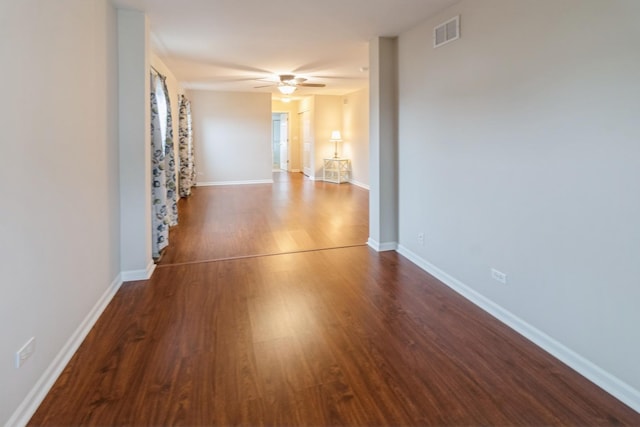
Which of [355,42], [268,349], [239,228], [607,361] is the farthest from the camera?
[239,228]

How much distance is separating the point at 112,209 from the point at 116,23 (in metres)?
1.61

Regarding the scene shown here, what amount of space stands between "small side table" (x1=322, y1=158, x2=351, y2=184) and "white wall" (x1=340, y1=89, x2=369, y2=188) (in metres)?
0.20

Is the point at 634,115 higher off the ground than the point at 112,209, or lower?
higher

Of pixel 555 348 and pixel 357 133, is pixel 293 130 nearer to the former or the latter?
pixel 357 133

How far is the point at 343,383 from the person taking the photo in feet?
6.79

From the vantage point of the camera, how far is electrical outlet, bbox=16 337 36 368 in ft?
5.68

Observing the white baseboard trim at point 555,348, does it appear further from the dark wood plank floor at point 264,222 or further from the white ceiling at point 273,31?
the white ceiling at point 273,31

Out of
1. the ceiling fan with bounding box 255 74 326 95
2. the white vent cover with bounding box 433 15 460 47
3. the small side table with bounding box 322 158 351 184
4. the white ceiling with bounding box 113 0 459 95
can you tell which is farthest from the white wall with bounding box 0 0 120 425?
the small side table with bounding box 322 158 351 184

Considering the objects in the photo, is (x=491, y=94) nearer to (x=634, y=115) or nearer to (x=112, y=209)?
(x=634, y=115)

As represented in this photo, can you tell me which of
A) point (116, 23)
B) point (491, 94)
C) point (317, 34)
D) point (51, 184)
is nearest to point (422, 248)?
point (491, 94)

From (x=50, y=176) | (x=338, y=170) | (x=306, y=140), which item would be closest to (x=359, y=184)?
Result: (x=338, y=170)

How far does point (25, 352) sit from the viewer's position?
179 cm

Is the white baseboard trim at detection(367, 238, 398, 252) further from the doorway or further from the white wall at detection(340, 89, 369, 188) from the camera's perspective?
the doorway

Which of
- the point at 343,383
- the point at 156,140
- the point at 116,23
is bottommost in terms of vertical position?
the point at 343,383
